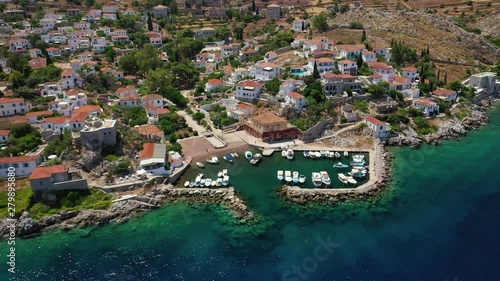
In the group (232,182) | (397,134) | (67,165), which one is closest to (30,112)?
(67,165)

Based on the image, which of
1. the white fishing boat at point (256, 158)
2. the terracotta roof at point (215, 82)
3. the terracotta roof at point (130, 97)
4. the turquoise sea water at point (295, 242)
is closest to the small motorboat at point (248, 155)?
the white fishing boat at point (256, 158)

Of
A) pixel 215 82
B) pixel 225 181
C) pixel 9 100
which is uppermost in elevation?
pixel 9 100

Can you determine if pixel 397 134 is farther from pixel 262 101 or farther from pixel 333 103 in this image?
pixel 262 101

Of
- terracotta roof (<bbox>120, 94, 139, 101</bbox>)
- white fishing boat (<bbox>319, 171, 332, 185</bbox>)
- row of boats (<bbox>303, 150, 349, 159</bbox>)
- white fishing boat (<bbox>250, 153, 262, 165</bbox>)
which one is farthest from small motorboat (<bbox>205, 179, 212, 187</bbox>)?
terracotta roof (<bbox>120, 94, 139, 101</bbox>)

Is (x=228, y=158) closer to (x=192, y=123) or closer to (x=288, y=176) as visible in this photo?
(x=288, y=176)

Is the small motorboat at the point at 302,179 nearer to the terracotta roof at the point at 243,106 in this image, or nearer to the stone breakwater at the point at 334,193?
the stone breakwater at the point at 334,193

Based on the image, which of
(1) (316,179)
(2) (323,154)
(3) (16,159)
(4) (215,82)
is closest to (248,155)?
(2) (323,154)
